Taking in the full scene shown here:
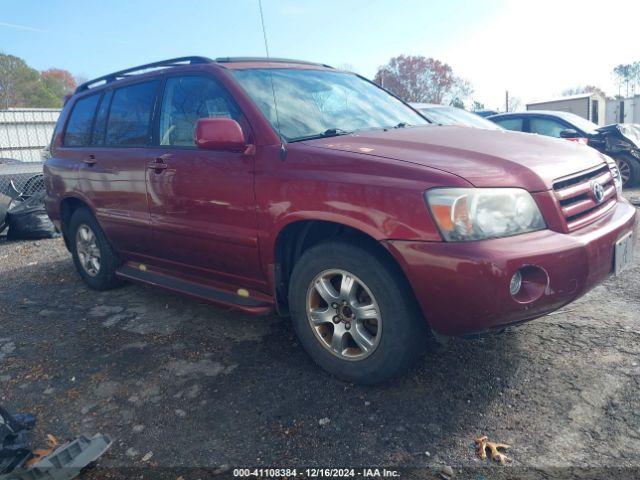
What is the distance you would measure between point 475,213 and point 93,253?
3.72m

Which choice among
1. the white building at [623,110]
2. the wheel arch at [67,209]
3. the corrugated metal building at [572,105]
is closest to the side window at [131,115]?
the wheel arch at [67,209]

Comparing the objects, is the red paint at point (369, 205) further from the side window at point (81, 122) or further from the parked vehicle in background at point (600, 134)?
the parked vehicle in background at point (600, 134)

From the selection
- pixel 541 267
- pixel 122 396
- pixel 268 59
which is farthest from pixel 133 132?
pixel 541 267

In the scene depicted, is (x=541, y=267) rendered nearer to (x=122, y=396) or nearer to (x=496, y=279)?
(x=496, y=279)

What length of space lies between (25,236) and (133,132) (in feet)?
14.8

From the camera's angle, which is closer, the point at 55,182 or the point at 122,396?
the point at 122,396

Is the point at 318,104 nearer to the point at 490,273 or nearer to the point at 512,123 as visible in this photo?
the point at 490,273

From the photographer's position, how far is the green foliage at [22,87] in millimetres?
37281

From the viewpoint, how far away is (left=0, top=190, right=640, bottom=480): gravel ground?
2307 millimetres

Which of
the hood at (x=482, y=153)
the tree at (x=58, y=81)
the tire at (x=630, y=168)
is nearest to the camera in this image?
the hood at (x=482, y=153)

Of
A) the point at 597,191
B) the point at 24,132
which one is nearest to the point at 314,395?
the point at 597,191

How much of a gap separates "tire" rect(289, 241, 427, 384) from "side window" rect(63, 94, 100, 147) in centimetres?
284

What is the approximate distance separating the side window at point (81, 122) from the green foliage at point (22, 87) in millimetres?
36347

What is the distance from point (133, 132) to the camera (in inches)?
159
